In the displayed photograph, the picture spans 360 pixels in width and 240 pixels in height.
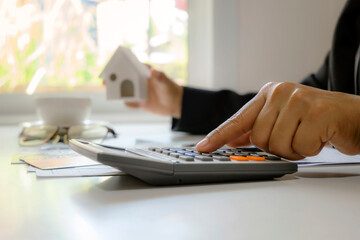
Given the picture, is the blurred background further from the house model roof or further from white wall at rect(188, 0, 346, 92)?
the house model roof

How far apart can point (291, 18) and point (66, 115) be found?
934 mm

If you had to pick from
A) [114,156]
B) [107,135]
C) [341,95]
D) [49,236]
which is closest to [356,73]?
[341,95]

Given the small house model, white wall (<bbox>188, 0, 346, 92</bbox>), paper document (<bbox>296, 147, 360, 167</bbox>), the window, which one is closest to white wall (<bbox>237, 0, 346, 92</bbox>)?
white wall (<bbox>188, 0, 346, 92</bbox>)

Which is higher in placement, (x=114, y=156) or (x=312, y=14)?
(x=312, y=14)

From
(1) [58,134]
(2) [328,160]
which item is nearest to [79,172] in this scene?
(2) [328,160]

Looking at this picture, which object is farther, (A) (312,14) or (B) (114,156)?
(A) (312,14)

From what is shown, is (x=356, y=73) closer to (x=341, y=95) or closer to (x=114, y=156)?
(x=341, y=95)

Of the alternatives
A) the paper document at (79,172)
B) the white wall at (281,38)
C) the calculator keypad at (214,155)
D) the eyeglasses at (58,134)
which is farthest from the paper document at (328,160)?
the white wall at (281,38)

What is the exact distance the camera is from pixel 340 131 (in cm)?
50

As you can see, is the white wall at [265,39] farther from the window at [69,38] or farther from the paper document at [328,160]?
the paper document at [328,160]

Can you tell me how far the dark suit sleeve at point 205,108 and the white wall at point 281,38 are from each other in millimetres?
405

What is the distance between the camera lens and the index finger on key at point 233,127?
0.53m

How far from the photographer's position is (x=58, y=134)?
36.3 inches

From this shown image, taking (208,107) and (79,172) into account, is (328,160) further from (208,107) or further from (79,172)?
(208,107)
